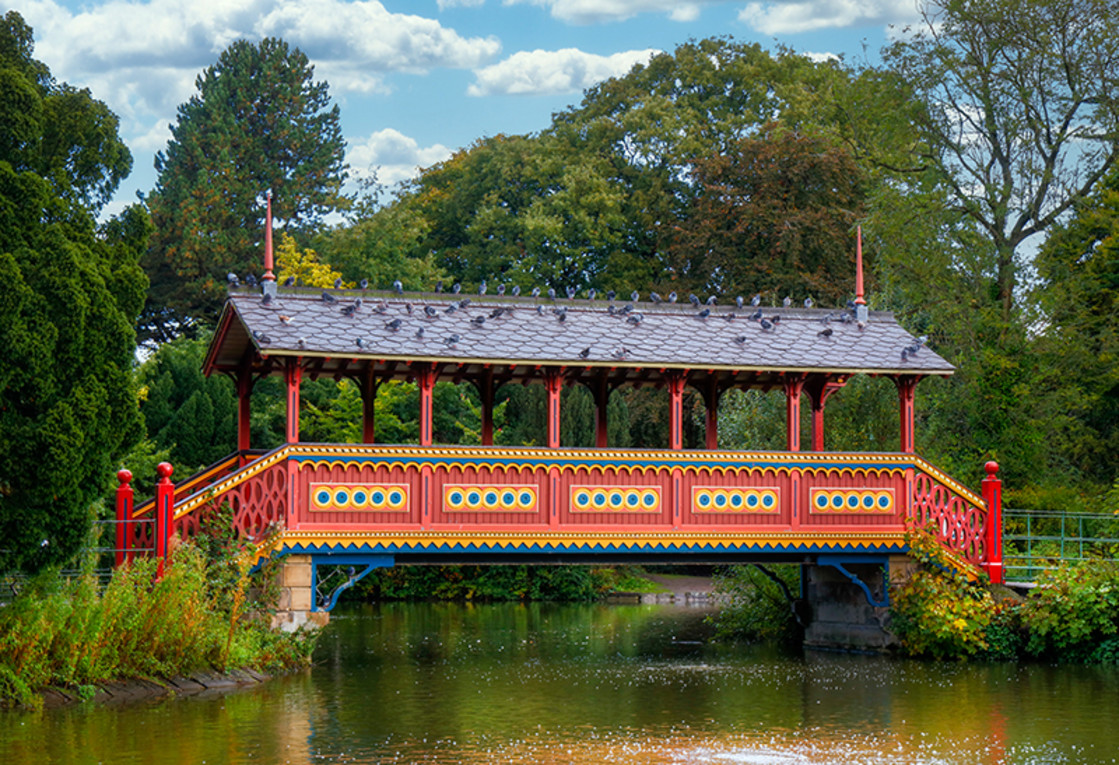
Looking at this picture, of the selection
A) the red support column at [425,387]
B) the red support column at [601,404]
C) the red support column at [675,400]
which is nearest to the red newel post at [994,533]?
the red support column at [675,400]

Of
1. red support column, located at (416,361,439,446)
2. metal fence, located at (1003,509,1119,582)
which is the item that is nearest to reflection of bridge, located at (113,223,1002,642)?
red support column, located at (416,361,439,446)

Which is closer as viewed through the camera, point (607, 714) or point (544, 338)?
point (607, 714)

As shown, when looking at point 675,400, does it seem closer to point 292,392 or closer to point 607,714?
point 292,392

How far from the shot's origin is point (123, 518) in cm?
1972

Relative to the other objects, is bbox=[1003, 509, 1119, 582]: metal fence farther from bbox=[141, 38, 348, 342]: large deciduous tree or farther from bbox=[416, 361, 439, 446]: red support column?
bbox=[141, 38, 348, 342]: large deciduous tree

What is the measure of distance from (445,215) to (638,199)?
888cm

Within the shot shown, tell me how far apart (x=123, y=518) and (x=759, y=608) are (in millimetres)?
11457

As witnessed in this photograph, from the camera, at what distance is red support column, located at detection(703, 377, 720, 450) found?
78.7ft

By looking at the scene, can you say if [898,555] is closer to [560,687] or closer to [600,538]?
[600,538]

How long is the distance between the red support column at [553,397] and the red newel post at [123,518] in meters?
5.82

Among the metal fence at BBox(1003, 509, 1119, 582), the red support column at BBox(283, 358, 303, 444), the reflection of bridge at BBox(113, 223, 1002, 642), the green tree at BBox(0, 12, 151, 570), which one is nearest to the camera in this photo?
the green tree at BBox(0, 12, 151, 570)

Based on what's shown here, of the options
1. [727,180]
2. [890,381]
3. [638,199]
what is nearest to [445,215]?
[638,199]

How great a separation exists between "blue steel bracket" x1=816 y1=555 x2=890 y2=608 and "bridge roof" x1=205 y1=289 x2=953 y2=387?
9.13 feet

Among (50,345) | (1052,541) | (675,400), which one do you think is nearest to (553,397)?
(675,400)
